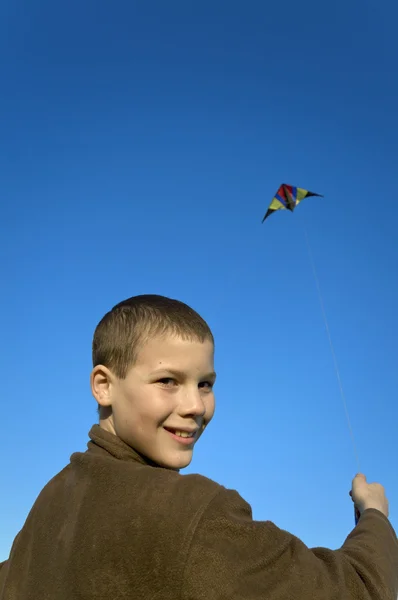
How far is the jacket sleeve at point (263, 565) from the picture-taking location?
1878mm

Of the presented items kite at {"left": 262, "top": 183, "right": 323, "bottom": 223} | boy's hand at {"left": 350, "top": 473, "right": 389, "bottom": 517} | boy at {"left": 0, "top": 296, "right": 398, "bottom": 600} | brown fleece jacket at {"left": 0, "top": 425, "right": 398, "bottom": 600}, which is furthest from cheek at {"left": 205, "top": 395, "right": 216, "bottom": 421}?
kite at {"left": 262, "top": 183, "right": 323, "bottom": 223}

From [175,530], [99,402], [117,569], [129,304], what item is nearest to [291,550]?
[175,530]

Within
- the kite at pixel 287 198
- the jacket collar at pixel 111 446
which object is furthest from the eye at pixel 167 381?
the kite at pixel 287 198

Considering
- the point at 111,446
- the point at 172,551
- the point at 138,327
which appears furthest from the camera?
the point at 138,327

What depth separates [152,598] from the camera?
1893 millimetres

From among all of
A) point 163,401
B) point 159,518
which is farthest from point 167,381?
point 159,518

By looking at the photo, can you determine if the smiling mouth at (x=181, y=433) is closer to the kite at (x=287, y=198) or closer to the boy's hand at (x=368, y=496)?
the boy's hand at (x=368, y=496)

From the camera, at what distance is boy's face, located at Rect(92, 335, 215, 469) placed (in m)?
2.29

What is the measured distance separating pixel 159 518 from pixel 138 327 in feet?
2.20

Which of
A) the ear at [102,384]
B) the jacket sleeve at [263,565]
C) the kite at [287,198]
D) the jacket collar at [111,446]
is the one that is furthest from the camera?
the kite at [287,198]

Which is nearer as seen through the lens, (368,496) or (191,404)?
(191,404)

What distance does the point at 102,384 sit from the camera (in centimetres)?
244

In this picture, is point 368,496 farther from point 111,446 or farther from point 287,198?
point 287,198

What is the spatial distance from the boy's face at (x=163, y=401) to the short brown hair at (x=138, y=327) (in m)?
0.03
